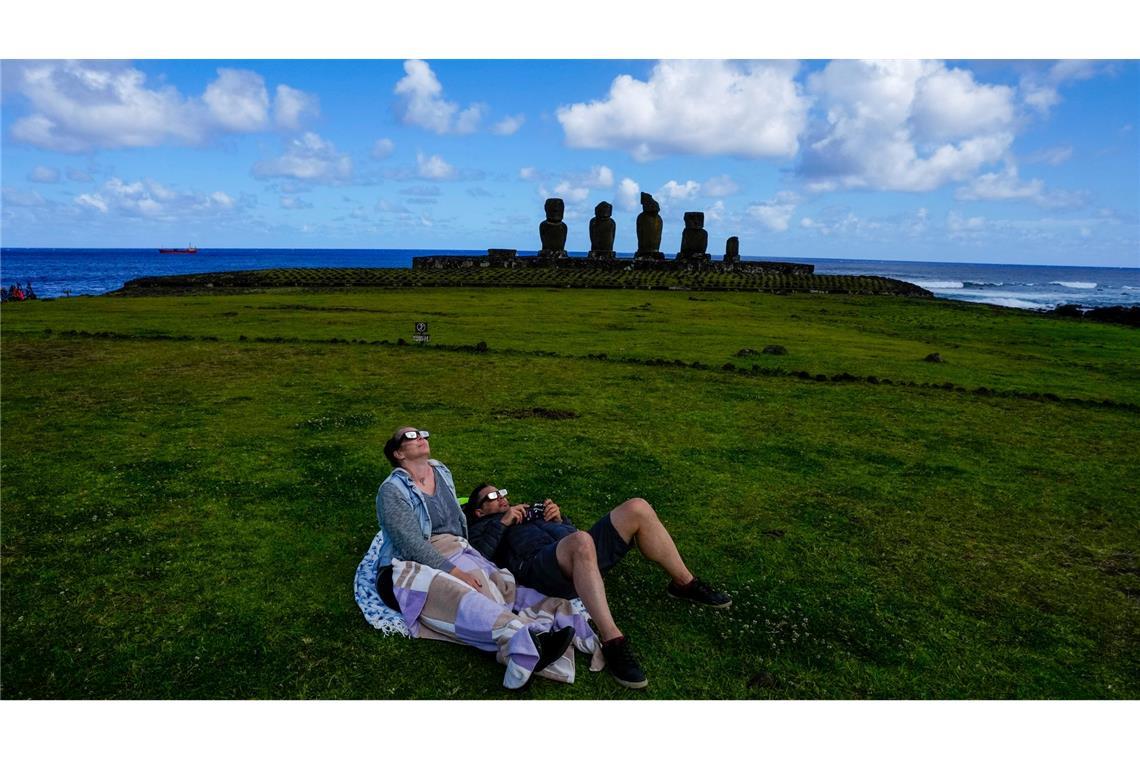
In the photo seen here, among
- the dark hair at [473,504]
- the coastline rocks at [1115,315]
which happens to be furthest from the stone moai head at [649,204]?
the dark hair at [473,504]


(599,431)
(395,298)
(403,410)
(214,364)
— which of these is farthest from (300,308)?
(599,431)

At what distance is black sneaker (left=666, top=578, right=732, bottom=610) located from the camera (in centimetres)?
592

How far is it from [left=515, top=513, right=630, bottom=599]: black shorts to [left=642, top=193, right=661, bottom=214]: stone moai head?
55909 mm

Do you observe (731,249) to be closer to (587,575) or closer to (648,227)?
(648,227)

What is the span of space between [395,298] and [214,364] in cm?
2277

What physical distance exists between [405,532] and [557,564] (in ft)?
4.04

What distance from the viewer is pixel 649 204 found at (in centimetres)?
5938

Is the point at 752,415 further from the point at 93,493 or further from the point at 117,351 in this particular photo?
the point at 117,351

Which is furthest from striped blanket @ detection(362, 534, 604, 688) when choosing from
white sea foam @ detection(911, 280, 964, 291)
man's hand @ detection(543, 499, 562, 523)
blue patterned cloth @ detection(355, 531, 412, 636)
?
white sea foam @ detection(911, 280, 964, 291)

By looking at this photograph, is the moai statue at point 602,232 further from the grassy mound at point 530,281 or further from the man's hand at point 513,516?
the man's hand at point 513,516

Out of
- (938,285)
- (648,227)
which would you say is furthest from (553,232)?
(938,285)

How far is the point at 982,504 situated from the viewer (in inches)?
343

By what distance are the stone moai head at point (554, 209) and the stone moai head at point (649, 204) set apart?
24.8 ft

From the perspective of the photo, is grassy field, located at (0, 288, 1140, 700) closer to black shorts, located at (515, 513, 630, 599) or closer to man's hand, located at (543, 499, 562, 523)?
black shorts, located at (515, 513, 630, 599)
